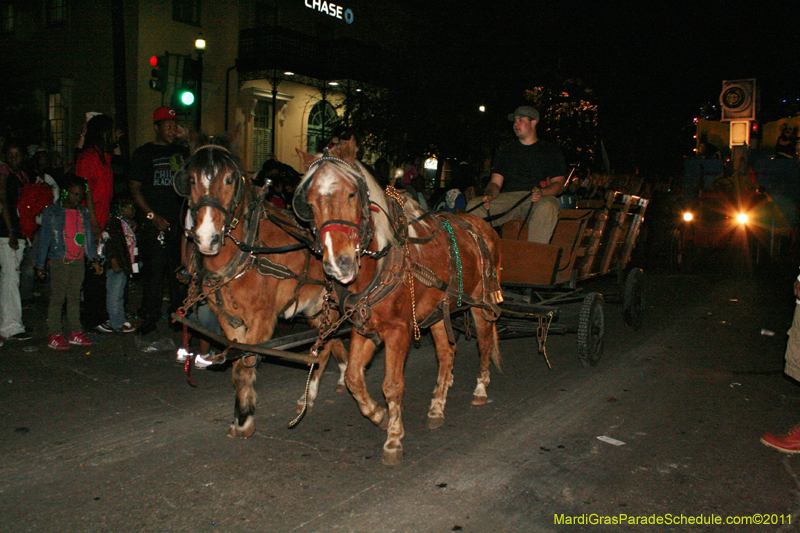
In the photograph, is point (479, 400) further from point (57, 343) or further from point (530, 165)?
point (57, 343)

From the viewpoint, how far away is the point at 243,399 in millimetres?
4633

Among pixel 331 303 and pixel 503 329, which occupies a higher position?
pixel 331 303

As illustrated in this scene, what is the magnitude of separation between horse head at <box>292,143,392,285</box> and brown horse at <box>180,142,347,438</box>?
700 millimetres

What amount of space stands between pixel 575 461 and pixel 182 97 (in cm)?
918

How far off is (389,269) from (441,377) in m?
1.46

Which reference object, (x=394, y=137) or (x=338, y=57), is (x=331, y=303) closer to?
(x=394, y=137)

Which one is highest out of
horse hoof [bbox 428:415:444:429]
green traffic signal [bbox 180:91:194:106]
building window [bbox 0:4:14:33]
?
building window [bbox 0:4:14:33]

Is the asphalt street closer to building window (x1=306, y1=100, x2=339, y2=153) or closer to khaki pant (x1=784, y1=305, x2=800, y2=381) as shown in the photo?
khaki pant (x1=784, y1=305, x2=800, y2=381)

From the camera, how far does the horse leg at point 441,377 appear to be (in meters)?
5.07

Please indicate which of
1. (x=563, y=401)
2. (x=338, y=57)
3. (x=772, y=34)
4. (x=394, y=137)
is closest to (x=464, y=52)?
(x=394, y=137)

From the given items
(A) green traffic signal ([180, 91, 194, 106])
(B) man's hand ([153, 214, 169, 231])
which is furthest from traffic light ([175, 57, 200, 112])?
(B) man's hand ([153, 214, 169, 231])

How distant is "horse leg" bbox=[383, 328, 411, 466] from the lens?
14.0ft

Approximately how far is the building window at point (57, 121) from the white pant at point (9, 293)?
61.3 ft

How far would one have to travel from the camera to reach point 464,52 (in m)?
20.4
